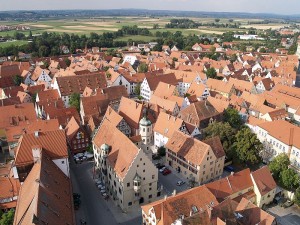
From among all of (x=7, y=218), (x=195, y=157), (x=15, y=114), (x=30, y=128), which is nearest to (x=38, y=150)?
(x=7, y=218)

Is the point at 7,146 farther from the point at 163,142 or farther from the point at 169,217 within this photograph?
the point at 169,217

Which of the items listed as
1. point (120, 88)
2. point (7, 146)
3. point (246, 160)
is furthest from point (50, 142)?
point (120, 88)

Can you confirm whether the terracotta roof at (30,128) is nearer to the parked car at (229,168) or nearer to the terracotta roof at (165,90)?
the parked car at (229,168)

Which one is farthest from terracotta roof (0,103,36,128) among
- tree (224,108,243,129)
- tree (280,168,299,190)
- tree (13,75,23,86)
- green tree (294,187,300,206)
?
green tree (294,187,300,206)

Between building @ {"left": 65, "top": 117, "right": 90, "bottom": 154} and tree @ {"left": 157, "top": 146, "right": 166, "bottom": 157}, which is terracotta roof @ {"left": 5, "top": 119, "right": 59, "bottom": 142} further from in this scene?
tree @ {"left": 157, "top": 146, "right": 166, "bottom": 157}

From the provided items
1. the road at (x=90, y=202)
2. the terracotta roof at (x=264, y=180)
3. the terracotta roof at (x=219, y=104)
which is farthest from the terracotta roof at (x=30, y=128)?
the terracotta roof at (x=219, y=104)

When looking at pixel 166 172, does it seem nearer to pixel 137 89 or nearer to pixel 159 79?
pixel 159 79
